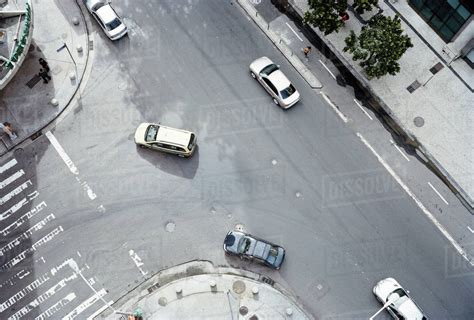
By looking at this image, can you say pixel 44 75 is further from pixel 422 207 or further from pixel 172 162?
pixel 422 207

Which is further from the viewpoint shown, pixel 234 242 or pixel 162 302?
pixel 234 242

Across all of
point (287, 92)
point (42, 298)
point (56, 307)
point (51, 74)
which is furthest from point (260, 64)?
point (42, 298)

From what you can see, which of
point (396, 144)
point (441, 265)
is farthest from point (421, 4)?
point (441, 265)

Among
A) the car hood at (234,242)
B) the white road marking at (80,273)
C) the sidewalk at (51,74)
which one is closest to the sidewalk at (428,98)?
the sidewalk at (51,74)

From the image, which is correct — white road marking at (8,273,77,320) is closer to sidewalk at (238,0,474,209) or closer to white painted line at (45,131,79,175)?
white painted line at (45,131,79,175)

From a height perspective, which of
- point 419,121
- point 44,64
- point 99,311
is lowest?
point 419,121

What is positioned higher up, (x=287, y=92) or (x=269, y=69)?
(x=269, y=69)

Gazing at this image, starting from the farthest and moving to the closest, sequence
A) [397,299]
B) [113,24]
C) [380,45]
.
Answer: [113,24], [380,45], [397,299]

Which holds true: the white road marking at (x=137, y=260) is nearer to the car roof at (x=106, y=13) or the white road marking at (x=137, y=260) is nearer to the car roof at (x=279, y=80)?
the car roof at (x=279, y=80)

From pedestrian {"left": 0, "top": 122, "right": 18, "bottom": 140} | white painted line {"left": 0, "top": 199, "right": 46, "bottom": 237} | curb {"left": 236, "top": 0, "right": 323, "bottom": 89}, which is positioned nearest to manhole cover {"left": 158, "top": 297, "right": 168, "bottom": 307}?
white painted line {"left": 0, "top": 199, "right": 46, "bottom": 237}
